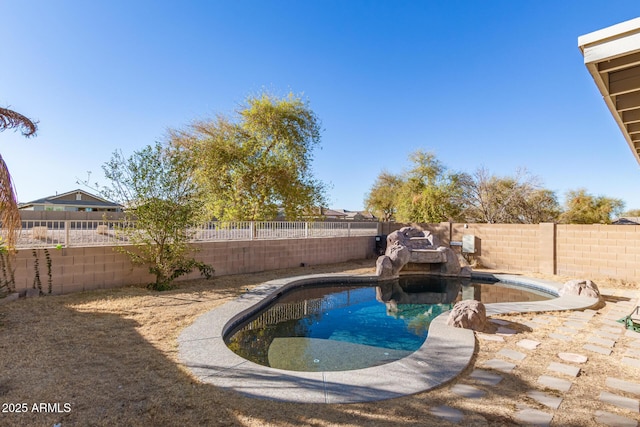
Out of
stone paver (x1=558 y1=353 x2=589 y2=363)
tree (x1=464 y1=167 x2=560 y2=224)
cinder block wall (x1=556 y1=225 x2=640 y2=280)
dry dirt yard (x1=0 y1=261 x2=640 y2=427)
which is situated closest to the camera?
dry dirt yard (x1=0 y1=261 x2=640 y2=427)

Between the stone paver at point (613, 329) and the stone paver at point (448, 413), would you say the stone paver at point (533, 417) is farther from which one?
the stone paver at point (613, 329)

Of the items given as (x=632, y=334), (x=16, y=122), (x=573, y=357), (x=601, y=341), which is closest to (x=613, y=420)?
(x=573, y=357)

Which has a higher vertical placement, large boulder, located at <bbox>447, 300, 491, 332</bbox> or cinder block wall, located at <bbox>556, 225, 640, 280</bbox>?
cinder block wall, located at <bbox>556, 225, 640, 280</bbox>

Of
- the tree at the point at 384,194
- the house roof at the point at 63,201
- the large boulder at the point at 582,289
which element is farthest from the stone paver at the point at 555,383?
the house roof at the point at 63,201

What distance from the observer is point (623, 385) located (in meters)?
3.15

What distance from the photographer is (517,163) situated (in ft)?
64.4

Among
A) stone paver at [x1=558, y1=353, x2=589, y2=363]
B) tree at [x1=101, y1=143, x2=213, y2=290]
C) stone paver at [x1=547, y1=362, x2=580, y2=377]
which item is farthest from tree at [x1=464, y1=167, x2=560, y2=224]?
tree at [x1=101, y1=143, x2=213, y2=290]

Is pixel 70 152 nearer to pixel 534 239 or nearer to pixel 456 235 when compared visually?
pixel 456 235

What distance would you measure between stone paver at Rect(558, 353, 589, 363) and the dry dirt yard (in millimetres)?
97

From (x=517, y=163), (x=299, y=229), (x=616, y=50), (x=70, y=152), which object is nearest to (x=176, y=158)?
(x=299, y=229)

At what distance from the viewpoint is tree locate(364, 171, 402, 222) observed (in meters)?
29.6

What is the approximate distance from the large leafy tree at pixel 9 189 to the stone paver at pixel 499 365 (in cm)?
668

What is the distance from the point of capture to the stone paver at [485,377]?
10.4 ft

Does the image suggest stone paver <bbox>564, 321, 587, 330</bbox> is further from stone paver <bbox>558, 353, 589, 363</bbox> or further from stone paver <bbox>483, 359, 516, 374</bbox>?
stone paver <bbox>483, 359, 516, 374</bbox>
